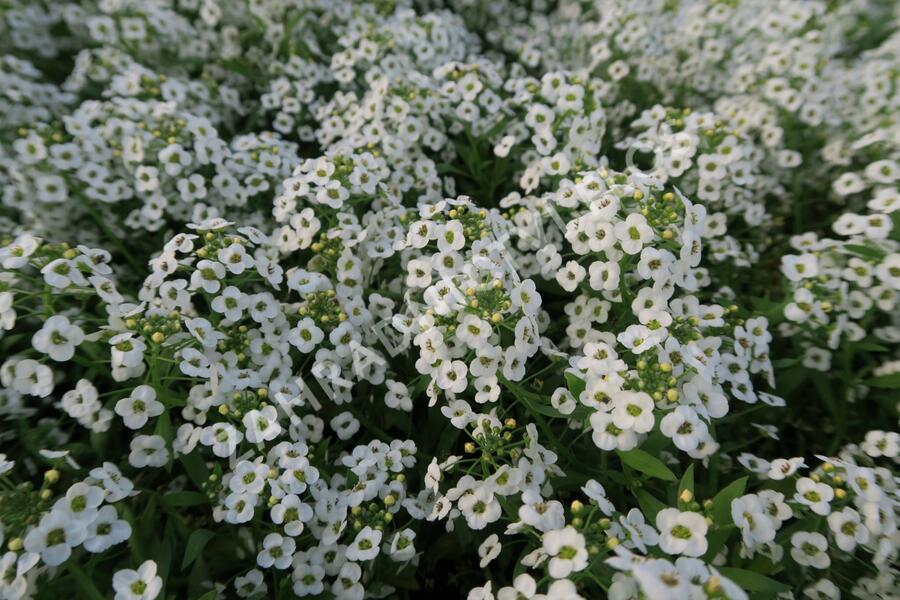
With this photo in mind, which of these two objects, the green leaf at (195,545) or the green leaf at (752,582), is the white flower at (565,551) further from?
the green leaf at (195,545)

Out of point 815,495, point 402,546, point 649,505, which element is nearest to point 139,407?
point 402,546

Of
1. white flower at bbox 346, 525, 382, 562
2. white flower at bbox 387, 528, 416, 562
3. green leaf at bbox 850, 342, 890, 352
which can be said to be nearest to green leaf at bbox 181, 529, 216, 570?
white flower at bbox 346, 525, 382, 562

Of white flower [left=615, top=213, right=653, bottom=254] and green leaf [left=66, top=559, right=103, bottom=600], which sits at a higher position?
white flower [left=615, top=213, right=653, bottom=254]

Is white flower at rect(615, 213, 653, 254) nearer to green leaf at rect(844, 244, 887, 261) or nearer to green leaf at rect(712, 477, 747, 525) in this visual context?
green leaf at rect(712, 477, 747, 525)

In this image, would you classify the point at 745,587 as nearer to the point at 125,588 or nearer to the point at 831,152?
the point at 125,588

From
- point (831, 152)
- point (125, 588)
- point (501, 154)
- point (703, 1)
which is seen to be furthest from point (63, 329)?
point (703, 1)

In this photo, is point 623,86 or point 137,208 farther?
point 623,86

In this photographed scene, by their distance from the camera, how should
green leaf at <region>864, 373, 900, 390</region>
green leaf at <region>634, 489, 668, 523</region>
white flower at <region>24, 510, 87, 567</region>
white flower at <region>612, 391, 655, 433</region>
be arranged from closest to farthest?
1. white flower at <region>24, 510, 87, 567</region>
2. white flower at <region>612, 391, 655, 433</region>
3. green leaf at <region>634, 489, 668, 523</region>
4. green leaf at <region>864, 373, 900, 390</region>

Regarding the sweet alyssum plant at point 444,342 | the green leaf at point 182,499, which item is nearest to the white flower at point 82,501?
the sweet alyssum plant at point 444,342
